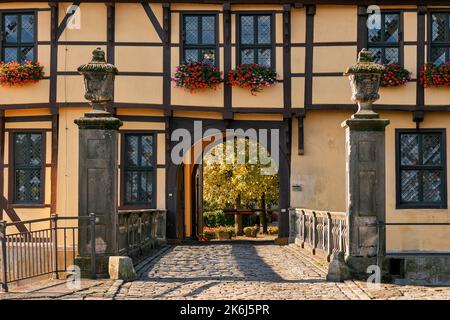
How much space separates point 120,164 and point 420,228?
7406 mm

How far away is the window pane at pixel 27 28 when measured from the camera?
1728 centimetres

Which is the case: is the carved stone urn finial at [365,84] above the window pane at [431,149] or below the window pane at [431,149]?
above

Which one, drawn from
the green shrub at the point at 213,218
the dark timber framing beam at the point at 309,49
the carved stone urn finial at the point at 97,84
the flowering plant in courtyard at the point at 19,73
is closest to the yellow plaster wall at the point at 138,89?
the flowering plant in courtyard at the point at 19,73

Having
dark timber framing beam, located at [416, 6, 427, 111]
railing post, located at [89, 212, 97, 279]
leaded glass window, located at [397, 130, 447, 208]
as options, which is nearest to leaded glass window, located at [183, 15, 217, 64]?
dark timber framing beam, located at [416, 6, 427, 111]

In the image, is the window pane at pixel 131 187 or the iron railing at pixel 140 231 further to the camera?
the window pane at pixel 131 187

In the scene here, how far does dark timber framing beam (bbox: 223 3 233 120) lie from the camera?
17094mm

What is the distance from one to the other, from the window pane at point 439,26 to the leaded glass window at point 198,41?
528 cm

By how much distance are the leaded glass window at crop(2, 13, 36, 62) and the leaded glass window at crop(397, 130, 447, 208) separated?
9.20m

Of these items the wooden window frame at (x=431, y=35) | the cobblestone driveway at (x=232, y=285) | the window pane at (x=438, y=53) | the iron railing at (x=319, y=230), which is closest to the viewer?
the cobblestone driveway at (x=232, y=285)

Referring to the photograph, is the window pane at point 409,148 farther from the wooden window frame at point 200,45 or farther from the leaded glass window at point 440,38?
the wooden window frame at point 200,45

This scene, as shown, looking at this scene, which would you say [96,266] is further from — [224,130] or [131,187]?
[224,130]

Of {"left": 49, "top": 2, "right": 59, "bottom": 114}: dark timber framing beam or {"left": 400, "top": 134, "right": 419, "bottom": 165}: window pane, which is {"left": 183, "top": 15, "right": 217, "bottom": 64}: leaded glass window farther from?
{"left": 400, "top": 134, "right": 419, "bottom": 165}: window pane
